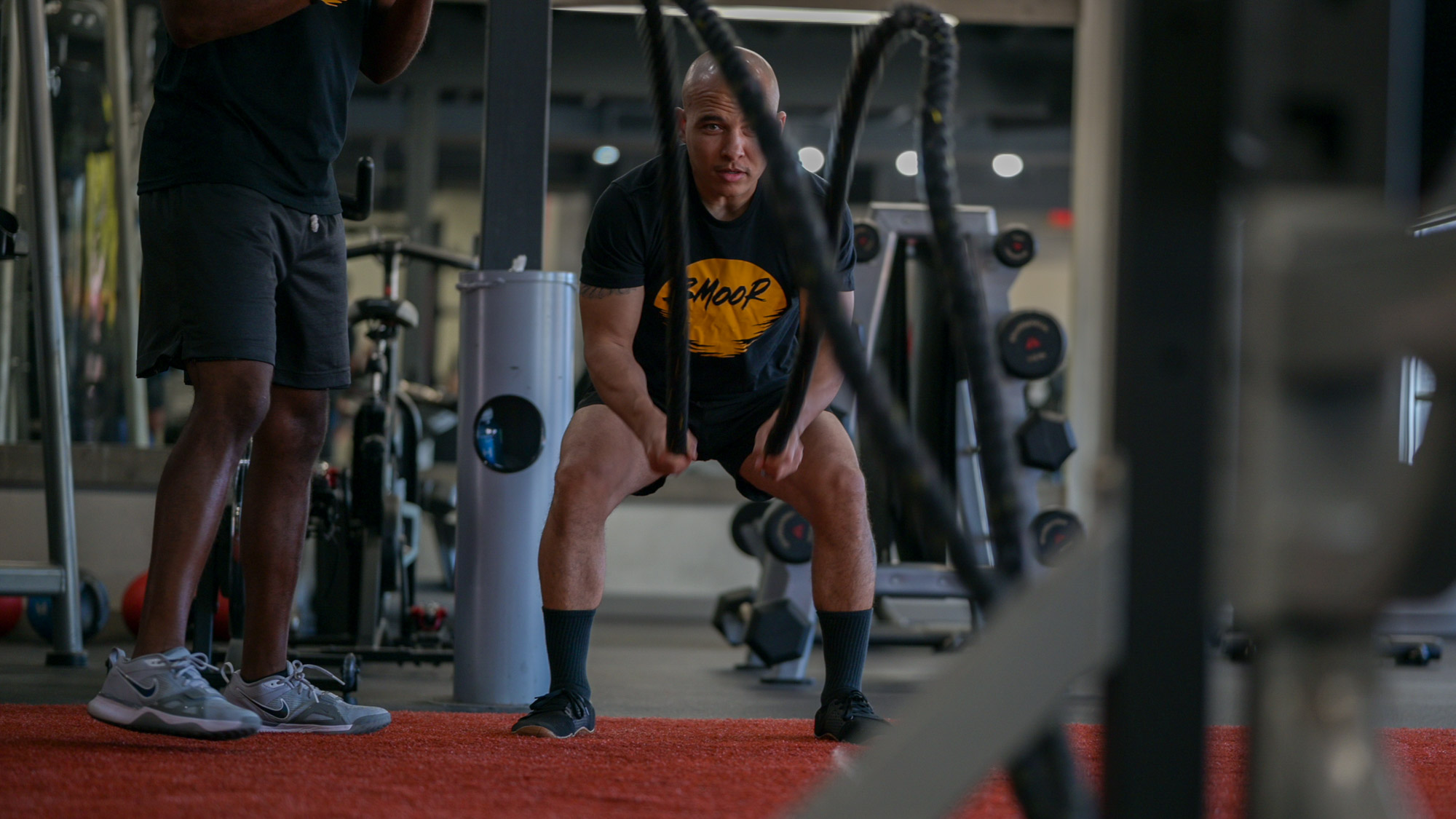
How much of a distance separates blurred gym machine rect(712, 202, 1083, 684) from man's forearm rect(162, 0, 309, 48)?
194 cm

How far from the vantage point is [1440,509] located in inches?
21.8

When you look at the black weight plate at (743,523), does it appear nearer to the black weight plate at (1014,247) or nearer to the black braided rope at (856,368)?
the black weight plate at (1014,247)

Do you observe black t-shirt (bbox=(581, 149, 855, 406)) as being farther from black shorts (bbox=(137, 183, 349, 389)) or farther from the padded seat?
the padded seat

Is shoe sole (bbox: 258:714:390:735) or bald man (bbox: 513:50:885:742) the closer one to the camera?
shoe sole (bbox: 258:714:390:735)

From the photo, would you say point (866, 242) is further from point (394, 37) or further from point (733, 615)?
point (394, 37)

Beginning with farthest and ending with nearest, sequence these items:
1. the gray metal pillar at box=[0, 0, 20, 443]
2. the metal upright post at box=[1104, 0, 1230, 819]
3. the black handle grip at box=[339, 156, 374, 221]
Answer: the gray metal pillar at box=[0, 0, 20, 443]
the black handle grip at box=[339, 156, 374, 221]
the metal upright post at box=[1104, 0, 1230, 819]

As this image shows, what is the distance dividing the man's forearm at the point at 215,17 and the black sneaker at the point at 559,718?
105 cm

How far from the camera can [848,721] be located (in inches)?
75.1

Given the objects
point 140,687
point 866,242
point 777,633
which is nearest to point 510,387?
point 140,687

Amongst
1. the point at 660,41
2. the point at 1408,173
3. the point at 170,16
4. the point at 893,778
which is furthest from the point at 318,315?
the point at 1408,173

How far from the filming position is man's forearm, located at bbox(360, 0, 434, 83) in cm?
199

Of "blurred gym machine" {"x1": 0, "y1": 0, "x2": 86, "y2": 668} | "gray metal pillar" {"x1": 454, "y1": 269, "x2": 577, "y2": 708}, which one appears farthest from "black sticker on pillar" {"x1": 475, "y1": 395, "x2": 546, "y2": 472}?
"blurred gym machine" {"x1": 0, "y1": 0, "x2": 86, "y2": 668}

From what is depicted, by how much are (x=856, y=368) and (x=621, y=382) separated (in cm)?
108

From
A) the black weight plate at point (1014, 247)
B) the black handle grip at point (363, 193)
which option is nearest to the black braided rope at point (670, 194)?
the black handle grip at point (363, 193)
